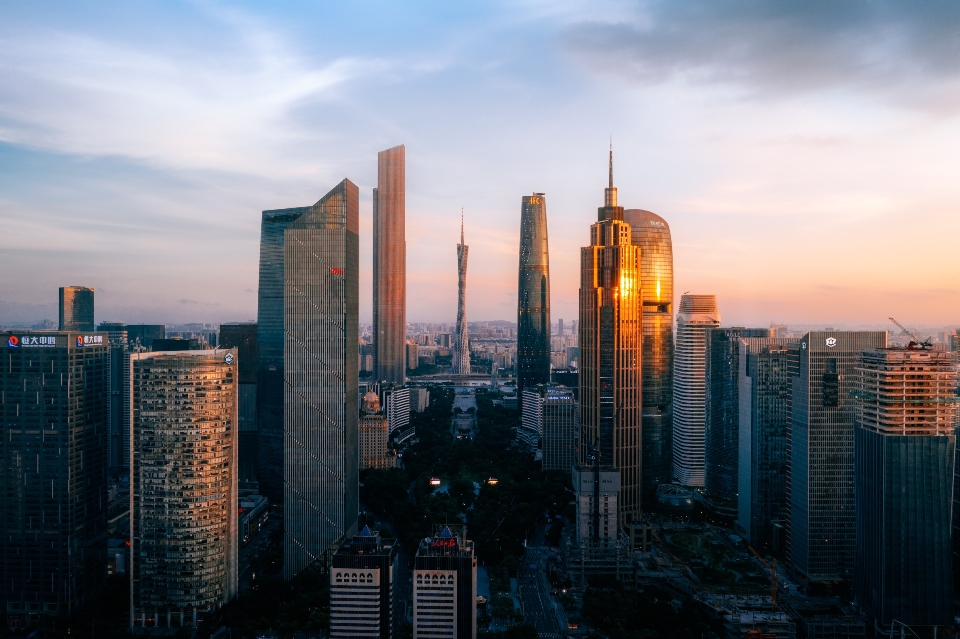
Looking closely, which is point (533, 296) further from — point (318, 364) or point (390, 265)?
point (318, 364)

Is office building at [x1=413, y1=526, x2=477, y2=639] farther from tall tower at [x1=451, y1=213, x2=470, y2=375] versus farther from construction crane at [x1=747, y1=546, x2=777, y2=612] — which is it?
tall tower at [x1=451, y1=213, x2=470, y2=375]

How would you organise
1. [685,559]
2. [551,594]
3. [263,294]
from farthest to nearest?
[263,294]
[685,559]
[551,594]

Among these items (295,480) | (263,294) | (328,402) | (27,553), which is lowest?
(27,553)

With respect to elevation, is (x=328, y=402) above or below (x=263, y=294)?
below

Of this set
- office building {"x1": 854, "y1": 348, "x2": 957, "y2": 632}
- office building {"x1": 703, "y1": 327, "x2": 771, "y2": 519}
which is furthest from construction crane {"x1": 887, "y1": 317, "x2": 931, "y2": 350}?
office building {"x1": 703, "y1": 327, "x2": 771, "y2": 519}

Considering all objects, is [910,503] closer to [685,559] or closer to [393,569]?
[685,559]

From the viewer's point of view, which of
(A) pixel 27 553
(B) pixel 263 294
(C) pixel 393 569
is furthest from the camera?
(B) pixel 263 294

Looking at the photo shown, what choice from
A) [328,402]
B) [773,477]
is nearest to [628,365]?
[773,477]
